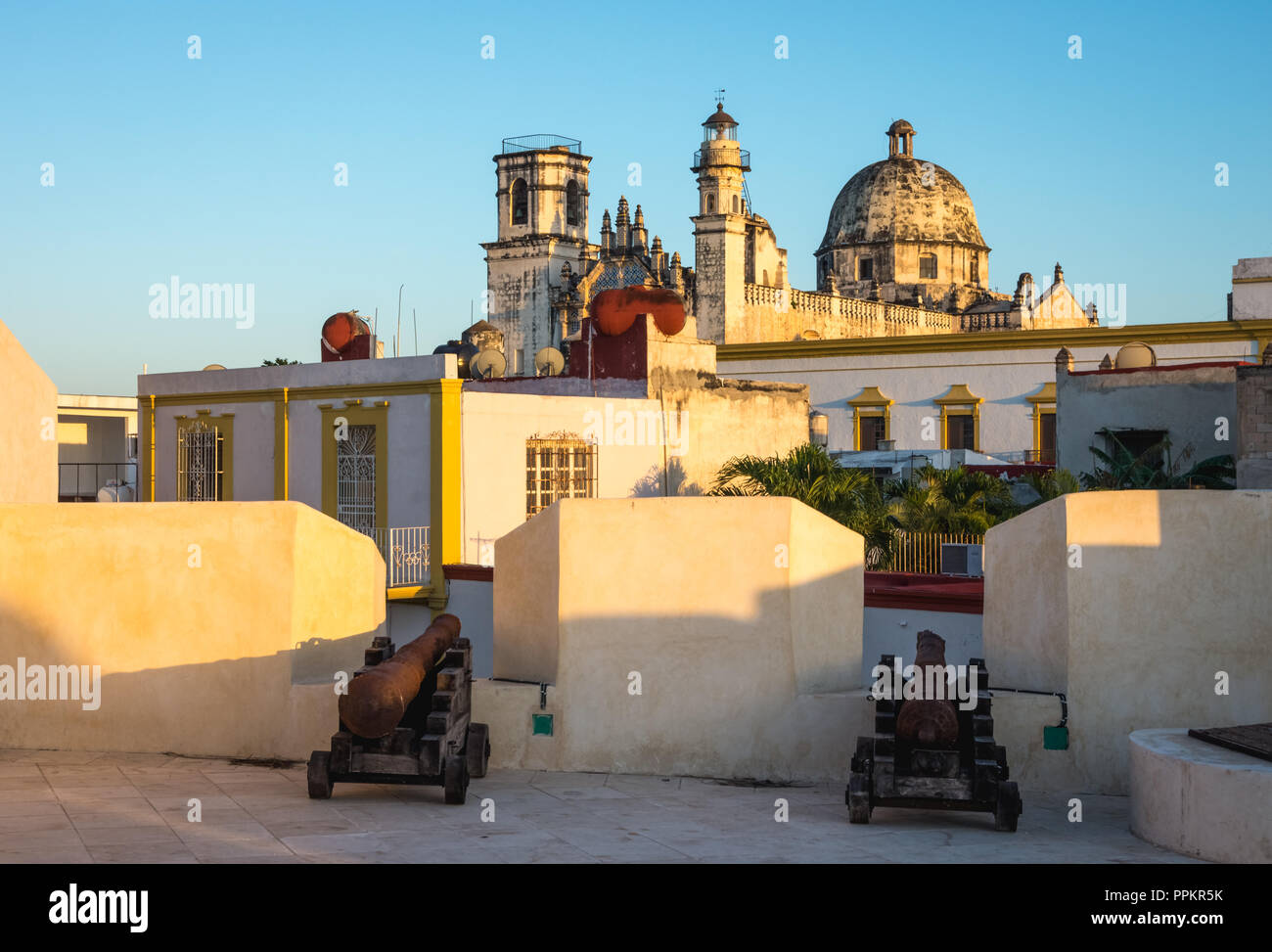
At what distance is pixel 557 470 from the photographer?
68.1ft

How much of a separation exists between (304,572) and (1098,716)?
5.86 metres

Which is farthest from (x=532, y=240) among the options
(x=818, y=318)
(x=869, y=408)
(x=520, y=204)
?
(x=869, y=408)

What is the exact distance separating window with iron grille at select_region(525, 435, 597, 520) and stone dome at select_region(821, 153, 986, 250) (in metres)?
37.6

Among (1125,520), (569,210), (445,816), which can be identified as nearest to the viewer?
(445,816)

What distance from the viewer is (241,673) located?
1066 cm

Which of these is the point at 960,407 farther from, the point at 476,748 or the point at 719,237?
the point at 476,748

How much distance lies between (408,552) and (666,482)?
5157mm

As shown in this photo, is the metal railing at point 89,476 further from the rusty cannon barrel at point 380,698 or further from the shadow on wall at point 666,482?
the rusty cannon barrel at point 380,698

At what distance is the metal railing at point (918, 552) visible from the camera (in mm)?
17484

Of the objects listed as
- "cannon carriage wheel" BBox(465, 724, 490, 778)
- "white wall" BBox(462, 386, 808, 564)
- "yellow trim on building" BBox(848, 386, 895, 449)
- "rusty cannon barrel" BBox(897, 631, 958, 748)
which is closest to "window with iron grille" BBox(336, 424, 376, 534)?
"white wall" BBox(462, 386, 808, 564)
